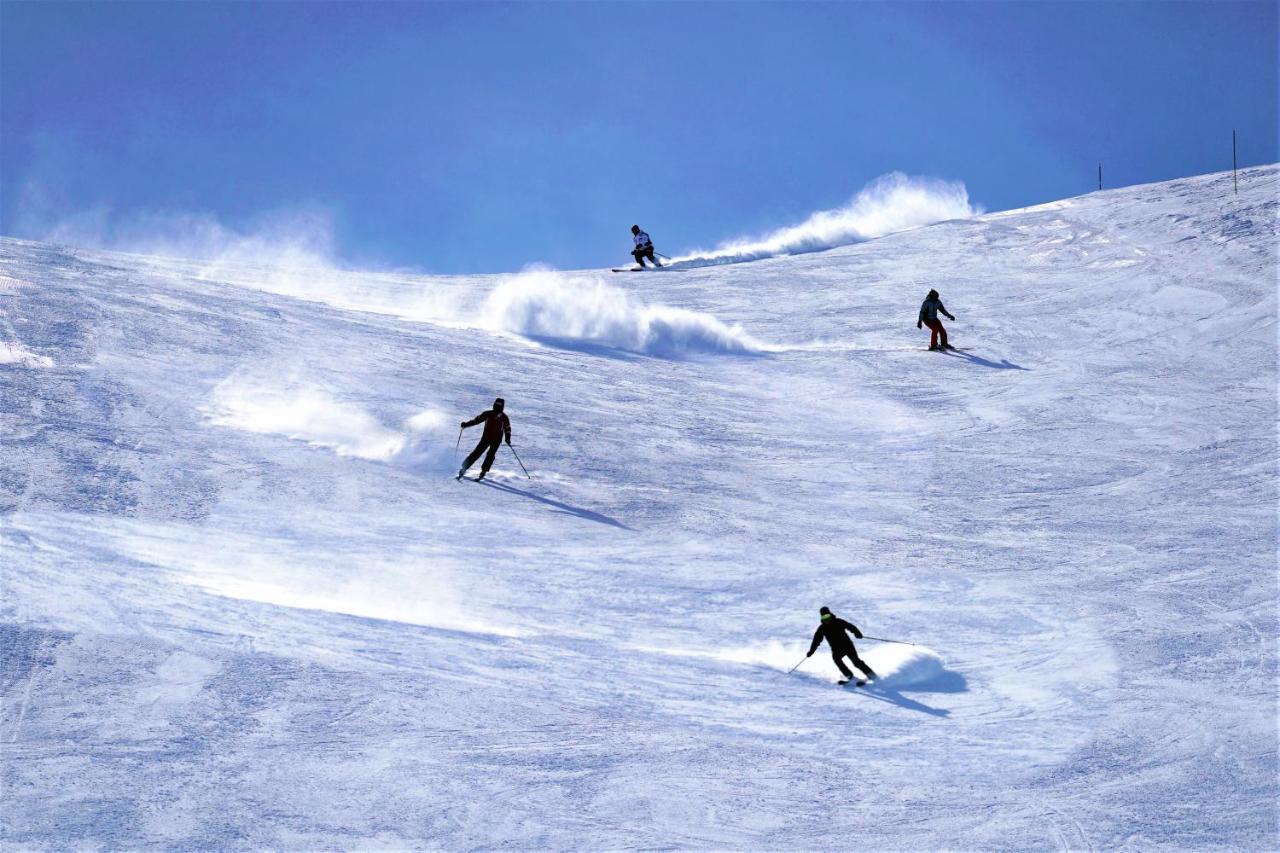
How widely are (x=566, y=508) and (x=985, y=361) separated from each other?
33.9 ft

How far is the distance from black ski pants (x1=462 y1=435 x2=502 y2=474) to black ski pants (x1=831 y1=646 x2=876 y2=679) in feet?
21.0

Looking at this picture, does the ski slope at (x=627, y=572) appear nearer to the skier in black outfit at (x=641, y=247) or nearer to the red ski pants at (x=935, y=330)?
the red ski pants at (x=935, y=330)

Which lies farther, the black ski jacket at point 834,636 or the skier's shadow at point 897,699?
the black ski jacket at point 834,636

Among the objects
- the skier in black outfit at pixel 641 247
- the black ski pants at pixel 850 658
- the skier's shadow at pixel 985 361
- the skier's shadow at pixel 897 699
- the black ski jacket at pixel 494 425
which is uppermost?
the skier in black outfit at pixel 641 247

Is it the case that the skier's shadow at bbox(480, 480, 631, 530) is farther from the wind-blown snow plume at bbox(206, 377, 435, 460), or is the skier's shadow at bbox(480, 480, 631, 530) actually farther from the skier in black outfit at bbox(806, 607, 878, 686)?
the skier in black outfit at bbox(806, 607, 878, 686)

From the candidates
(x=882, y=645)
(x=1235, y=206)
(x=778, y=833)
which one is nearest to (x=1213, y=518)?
(x=882, y=645)

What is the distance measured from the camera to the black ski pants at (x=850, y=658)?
443 inches

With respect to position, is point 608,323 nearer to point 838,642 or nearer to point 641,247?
point 641,247

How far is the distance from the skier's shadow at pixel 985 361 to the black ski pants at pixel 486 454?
995 centimetres

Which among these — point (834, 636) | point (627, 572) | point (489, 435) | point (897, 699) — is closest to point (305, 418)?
point (489, 435)

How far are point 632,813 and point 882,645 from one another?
156 inches

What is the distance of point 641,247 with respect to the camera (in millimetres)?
33562

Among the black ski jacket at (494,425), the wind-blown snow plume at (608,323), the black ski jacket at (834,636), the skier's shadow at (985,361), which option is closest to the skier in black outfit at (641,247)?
the wind-blown snow plume at (608,323)

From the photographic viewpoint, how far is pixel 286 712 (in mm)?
9523
